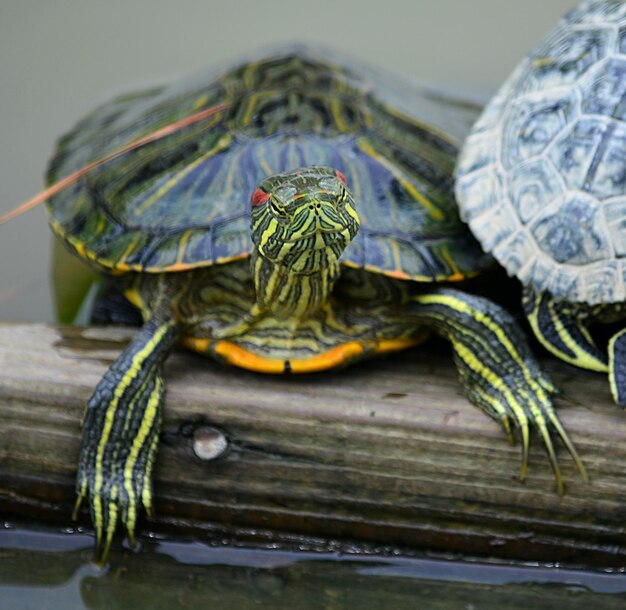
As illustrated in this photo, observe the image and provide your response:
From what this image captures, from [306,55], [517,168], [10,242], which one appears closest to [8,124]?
[10,242]

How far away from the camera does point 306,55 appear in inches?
91.8

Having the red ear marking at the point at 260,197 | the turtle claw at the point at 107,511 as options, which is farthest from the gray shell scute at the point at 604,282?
the turtle claw at the point at 107,511

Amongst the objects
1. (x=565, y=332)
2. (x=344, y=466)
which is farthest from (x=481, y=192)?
(x=344, y=466)

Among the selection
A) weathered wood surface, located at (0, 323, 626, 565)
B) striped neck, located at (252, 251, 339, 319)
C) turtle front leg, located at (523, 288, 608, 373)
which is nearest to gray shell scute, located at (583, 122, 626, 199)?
turtle front leg, located at (523, 288, 608, 373)

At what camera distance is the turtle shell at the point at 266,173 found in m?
1.96

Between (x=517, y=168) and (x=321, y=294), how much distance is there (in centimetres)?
50

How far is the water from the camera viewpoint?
70.2 inches

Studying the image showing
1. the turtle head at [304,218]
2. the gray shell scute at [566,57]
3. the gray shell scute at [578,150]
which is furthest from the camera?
the gray shell scute at [566,57]

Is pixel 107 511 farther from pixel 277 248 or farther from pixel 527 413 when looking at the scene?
pixel 527 413

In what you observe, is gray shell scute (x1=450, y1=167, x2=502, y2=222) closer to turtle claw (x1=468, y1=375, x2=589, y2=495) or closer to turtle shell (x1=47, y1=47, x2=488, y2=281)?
turtle shell (x1=47, y1=47, x2=488, y2=281)

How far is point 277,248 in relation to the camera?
168 centimetres

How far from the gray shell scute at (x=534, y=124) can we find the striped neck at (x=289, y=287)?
1.62 feet

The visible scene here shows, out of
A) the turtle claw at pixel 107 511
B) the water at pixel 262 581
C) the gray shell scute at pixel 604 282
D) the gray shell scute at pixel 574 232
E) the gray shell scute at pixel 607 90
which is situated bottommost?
the water at pixel 262 581

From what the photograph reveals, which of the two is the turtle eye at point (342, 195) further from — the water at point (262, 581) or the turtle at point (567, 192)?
the water at point (262, 581)
